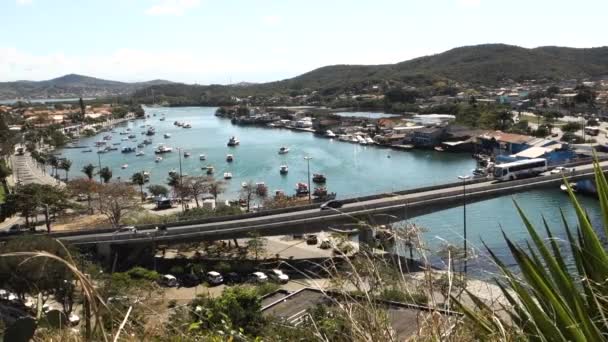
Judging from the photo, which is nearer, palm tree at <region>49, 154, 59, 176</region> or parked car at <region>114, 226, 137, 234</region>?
parked car at <region>114, 226, 137, 234</region>

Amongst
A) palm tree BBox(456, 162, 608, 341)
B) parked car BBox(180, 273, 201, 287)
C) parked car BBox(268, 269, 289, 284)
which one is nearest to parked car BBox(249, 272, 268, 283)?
parked car BBox(268, 269, 289, 284)

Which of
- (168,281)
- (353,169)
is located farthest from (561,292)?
(353,169)

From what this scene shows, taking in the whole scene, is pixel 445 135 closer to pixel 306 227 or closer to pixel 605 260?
pixel 306 227

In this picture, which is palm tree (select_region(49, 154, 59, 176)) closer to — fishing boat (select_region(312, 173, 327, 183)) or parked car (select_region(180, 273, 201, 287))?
fishing boat (select_region(312, 173, 327, 183))

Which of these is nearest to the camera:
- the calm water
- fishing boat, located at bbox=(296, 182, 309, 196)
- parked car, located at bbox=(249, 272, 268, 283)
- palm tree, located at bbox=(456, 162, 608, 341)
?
palm tree, located at bbox=(456, 162, 608, 341)

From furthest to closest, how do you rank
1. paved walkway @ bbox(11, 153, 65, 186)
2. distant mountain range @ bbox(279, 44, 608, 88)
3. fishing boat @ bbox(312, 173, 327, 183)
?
1. distant mountain range @ bbox(279, 44, 608, 88)
2. paved walkway @ bbox(11, 153, 65, 186)
3. fishing boat @ bbox(312, 173, 327, 183)

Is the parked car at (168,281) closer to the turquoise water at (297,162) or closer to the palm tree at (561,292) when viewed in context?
the turquoise water at (297,162)
